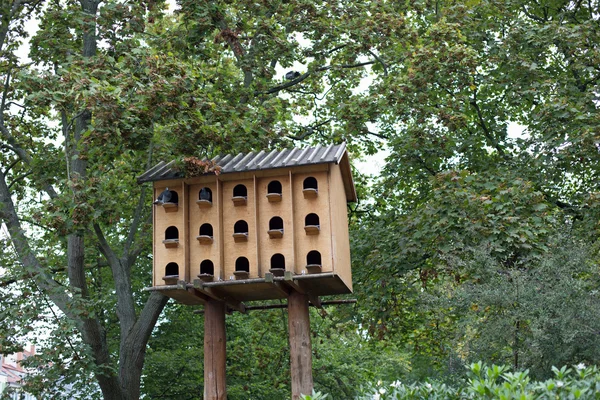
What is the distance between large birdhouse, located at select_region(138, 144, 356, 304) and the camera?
8328 millimetres

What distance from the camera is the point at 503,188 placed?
11.6 m

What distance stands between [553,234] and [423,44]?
5029 millimetres

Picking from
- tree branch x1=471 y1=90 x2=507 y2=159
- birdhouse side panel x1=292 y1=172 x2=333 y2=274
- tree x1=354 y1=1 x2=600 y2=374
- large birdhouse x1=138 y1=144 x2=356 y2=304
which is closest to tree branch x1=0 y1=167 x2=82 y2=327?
large birdhouse x1=138 y1=144 x2=356 y2=304

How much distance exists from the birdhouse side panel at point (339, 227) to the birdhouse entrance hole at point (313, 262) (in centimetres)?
20

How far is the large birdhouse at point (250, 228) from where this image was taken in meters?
8.33

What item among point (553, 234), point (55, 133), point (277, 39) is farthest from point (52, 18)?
point (553, 234)

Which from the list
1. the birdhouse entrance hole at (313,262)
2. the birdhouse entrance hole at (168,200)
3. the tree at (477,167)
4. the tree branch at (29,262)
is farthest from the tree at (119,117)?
the birdhouse entrance hole at (313,262)

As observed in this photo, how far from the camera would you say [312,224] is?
334 inches

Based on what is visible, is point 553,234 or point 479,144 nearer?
point 553,234

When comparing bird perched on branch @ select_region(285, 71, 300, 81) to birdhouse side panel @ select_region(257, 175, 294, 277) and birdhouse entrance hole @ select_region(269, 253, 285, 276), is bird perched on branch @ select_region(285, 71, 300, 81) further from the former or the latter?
birdhouse entrance hole @ select_region(269, 253, 285, 276)

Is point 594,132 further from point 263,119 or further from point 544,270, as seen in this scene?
point 263,119

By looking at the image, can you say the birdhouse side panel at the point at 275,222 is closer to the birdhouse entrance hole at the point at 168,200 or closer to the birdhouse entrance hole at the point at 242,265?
the birdhouse entrance hole at the point at 242,265

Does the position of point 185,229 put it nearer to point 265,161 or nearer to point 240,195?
Answer: point 240,195

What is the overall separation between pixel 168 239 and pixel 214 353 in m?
1.49
